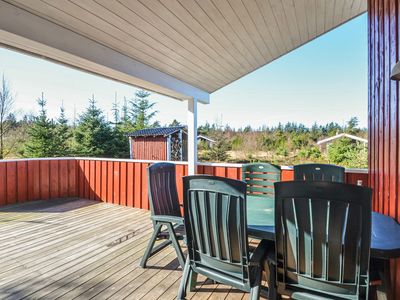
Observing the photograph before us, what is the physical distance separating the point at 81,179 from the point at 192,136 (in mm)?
3082

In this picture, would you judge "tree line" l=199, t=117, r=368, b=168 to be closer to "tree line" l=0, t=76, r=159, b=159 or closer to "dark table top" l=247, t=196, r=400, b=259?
"dark table top" l=247, t=196, r=400, b=259

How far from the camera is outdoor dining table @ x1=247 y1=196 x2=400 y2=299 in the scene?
129 cm

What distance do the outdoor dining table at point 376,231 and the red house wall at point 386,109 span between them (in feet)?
0.55

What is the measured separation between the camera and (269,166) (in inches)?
126

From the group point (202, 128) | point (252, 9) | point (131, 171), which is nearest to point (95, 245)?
point (131, 171)

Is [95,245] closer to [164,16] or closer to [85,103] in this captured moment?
[164,16]

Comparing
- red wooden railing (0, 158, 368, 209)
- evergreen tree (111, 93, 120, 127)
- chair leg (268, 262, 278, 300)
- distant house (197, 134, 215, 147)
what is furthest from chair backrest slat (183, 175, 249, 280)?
evergreen tree (111, 93, 120, 127)

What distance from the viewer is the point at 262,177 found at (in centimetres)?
323

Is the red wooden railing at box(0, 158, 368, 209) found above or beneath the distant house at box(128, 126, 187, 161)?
beneath

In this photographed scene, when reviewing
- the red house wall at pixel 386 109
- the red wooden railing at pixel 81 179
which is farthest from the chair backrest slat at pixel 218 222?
the red wooden railing at pixel 81 179

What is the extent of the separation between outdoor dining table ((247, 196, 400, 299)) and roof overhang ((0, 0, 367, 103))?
205 centimetres

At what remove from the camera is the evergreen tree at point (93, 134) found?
527 inches

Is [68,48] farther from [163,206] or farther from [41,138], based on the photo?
[41,138]

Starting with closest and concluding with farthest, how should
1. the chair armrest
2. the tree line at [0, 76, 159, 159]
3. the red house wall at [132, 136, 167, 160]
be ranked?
the chair armrest, the red house wall at [132, 136, 167, 160], the tree line at [0, 76, 159, 159]
